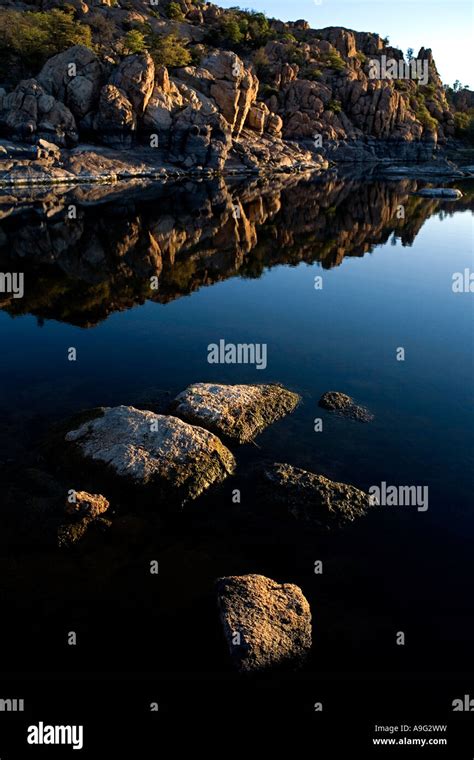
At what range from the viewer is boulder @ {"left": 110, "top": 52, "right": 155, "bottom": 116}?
92.1 metres

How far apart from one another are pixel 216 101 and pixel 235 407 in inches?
4393

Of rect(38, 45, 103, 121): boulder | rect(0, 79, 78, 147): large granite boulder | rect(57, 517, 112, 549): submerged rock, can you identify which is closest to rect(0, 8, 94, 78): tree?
rect(38, 45, 103, 121): boulder

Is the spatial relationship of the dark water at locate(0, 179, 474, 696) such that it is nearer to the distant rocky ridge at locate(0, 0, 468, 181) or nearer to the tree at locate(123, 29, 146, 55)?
the distant rocky ridge at locate(0, 0, 468, 181)

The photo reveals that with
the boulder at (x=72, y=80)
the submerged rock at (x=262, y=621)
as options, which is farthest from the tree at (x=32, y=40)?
the submerged rock at (x=262, y=621)

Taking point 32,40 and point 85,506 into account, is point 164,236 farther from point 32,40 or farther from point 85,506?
point 32,40

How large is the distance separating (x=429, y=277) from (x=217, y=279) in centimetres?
1642

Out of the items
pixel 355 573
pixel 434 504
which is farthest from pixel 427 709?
pixel 434 504

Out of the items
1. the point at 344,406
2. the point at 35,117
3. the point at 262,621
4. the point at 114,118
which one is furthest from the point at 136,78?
the point at 262,621

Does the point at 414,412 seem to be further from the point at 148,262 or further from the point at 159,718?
the point at 148,262

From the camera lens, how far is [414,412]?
18.3 m

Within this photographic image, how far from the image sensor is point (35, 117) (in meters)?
82.4

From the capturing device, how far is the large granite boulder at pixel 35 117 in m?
79.6

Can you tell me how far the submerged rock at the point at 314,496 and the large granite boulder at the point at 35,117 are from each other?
8410 centimetres

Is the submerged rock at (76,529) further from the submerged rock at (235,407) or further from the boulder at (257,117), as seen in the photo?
the boulder at (257,117)
